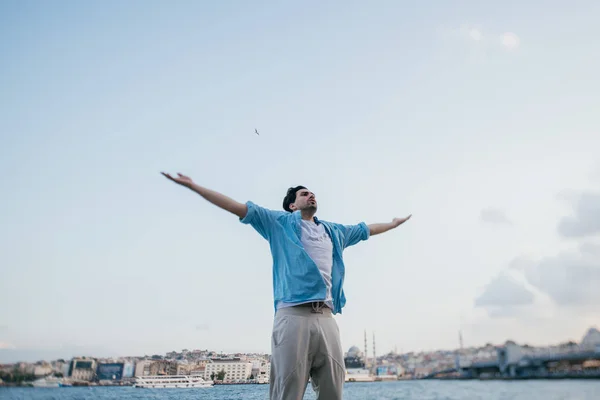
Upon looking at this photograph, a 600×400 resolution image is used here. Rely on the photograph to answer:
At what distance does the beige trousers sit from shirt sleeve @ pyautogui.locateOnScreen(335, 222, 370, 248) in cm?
75

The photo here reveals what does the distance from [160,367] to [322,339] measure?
7367 mm

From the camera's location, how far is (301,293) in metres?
2.33

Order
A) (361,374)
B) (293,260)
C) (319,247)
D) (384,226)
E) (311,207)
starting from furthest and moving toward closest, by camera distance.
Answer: (361,374) < (384,226) < (311,207) < (319,247) < (293,260)

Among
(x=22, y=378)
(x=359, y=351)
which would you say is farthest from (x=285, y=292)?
(x=359, y=351)

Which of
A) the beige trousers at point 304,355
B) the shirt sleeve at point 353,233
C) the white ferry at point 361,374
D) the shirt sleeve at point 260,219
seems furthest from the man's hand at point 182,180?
the white ferry at point 361,374

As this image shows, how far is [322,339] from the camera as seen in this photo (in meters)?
2.29

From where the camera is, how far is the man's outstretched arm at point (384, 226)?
3209 mm

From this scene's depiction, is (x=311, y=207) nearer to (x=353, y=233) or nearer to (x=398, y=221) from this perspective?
(x=353, y=233)

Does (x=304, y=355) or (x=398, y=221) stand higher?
(x=398, y=221)

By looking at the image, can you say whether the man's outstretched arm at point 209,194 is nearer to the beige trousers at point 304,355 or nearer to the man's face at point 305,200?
the man's face at point 305,200

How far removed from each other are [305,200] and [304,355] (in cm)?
102

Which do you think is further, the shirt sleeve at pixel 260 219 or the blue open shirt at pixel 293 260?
the shirt sleeve at pixel 260 219

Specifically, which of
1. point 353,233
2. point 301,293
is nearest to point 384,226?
point 353,233

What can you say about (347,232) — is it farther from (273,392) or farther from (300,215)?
(273,392)
